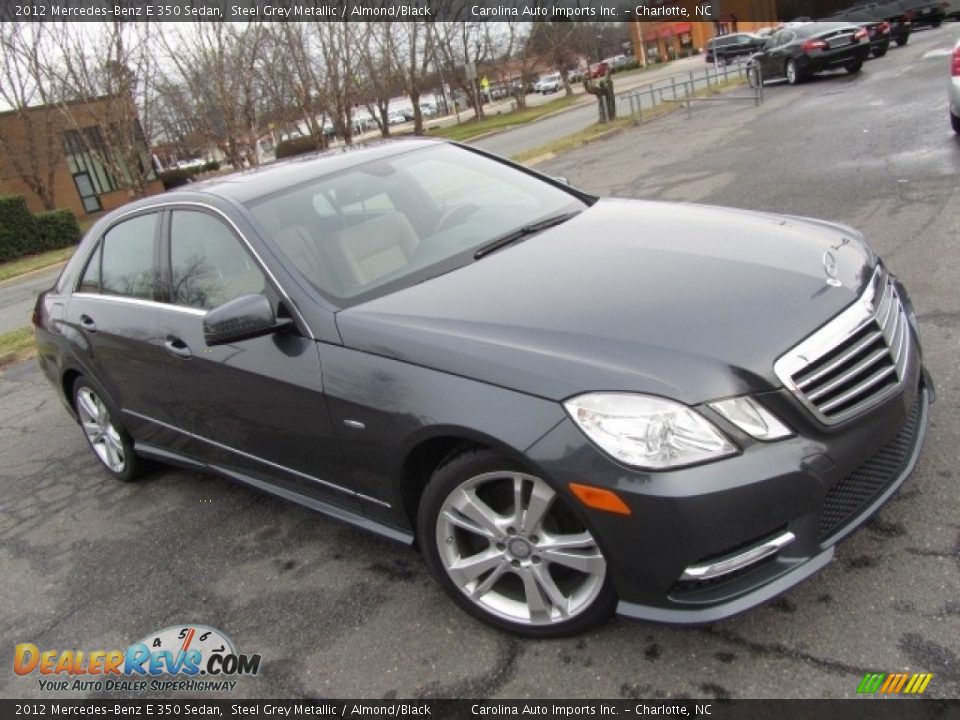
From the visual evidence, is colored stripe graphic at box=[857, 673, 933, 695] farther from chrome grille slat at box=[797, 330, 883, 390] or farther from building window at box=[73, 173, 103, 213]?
building window at box=[73, 173, 103, 213]

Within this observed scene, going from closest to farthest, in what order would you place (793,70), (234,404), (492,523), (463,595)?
(492,523), (463,595), (234,404), (793,70)

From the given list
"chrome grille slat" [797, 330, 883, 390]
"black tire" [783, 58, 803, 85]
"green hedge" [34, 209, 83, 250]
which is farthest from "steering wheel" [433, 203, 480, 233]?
"green hedge" [34, 209, 83, 250]

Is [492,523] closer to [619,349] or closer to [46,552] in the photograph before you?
[619,349]

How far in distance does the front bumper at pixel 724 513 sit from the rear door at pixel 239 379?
1114 mm

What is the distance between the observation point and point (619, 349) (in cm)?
242

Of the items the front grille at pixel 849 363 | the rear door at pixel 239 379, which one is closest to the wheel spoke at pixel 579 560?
the front grille at pixel 849 363

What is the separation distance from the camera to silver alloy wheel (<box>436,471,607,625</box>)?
2.50 meters

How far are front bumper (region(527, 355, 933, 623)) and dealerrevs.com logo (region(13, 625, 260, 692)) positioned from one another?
4.81 ft

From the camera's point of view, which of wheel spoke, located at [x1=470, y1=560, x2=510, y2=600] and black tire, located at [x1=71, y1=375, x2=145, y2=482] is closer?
wheel spoke, located at [x1=470, y1=560, x2=510, y2=600]

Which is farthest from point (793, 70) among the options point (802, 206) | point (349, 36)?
point (349, 36)

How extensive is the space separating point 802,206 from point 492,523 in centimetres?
629

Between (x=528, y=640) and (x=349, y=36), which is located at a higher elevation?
(x=349, y=36)

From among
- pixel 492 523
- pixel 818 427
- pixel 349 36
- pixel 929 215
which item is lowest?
pixel 929 215

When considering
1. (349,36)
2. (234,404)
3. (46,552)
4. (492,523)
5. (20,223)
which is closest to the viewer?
(492,523)
